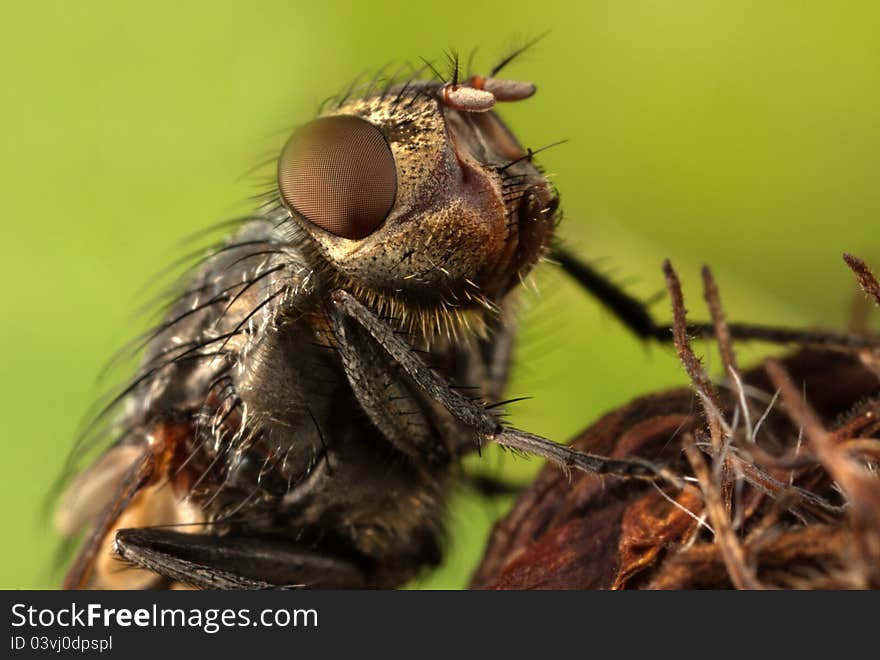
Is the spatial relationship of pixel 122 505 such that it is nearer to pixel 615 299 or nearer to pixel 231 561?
pixel 231 561

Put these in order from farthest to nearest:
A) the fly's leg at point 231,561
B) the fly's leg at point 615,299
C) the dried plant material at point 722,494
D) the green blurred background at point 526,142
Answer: the green blurred background at point 526,142 < the fly's leg at point 615,299 < the fly's leg at point 231,561 < the dried plant material at point 722,494

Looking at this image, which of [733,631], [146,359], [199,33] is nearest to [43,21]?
[199,33]

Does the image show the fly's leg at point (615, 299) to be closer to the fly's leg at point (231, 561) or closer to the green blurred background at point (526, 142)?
the green blurred background at point (526, 142)

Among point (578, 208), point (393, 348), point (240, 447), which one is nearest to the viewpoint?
point (393, 348)

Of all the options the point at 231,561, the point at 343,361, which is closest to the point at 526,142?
the point at 343,361

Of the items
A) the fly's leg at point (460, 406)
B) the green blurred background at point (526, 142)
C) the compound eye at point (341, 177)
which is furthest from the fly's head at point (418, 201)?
the green blurred background at point (526, 142)

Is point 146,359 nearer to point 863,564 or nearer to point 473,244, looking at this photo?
point 473,244
